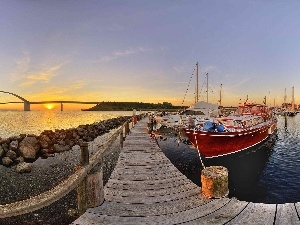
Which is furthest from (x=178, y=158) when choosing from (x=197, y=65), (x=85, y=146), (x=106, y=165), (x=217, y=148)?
(x=197, y=65)

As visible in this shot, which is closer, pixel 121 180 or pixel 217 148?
pixel 121 180

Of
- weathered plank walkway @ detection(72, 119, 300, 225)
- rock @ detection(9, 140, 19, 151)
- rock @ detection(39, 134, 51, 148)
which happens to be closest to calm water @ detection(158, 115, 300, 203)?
weathered plank walkway @ detection(72, 119, 300, 225)

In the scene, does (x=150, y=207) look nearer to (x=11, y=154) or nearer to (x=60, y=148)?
(x=11, y=154)

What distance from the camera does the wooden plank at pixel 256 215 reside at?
534 cm

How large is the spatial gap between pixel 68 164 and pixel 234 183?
41.6ft

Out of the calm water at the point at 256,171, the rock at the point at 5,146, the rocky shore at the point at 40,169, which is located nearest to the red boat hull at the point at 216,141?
the calm water at the point at 256,171

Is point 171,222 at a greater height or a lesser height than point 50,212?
greater

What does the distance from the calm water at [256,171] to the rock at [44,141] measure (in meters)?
11.7

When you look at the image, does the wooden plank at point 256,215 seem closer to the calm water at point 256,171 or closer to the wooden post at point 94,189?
the wooden post at point 94,189

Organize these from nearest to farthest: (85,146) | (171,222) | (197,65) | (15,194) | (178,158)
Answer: (171,222), (85,146), (15,194), (178,158), (197,65)

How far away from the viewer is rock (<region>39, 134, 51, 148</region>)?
22845 mm

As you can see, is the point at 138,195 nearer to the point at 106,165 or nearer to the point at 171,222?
the point at 171,222

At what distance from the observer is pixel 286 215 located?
5.54m

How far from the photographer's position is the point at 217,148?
19.2 metres
